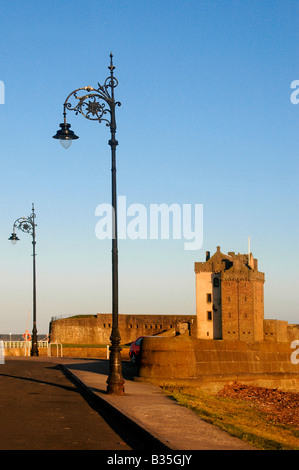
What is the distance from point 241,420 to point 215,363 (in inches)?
326

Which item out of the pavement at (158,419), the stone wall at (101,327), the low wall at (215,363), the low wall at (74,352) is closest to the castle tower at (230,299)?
the stone wall at (101,327)

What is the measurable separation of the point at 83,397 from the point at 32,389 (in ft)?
8.36

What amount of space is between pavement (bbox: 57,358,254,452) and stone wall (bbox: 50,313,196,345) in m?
73.5

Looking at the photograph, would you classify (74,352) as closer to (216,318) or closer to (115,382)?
(115,382)

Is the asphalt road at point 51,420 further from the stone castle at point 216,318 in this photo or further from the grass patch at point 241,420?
the stone castle at point 216,318

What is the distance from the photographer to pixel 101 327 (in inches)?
3693

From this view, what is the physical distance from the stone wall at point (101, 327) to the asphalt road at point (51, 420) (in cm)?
7238

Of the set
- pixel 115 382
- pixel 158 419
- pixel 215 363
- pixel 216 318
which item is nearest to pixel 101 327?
pixel 216 318

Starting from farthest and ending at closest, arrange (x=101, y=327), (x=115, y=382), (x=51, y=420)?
(x=101, y=327) → (x=115, y=382) → (x=51, y=420)

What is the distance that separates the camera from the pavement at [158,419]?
9664 mm

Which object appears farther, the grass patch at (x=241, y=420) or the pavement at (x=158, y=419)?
the grass patch at (x=241, y=420)

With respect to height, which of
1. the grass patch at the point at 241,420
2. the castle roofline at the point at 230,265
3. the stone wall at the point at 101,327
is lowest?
the stone wall at the point at 101,327

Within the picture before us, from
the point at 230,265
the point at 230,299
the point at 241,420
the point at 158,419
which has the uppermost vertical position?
the point at 230,265
